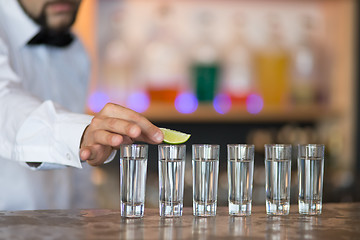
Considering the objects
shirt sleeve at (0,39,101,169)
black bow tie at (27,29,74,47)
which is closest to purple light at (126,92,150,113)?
black bow tie at (27,29,74,47)

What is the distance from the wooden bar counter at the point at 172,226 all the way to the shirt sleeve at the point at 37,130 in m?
0.20

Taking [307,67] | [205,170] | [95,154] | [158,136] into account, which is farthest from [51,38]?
[307,67]

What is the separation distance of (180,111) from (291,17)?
2.59ft

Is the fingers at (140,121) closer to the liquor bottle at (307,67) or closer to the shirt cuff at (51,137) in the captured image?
the shirt cuff at (51,137)

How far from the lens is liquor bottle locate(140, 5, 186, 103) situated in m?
3.13

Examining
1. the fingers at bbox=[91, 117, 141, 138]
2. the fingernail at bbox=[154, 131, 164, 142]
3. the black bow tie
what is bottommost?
the fingernail at bbox=[154, 131, 164, 142]

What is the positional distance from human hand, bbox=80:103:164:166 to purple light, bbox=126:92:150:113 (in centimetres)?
165

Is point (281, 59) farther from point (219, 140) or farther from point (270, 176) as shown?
point (270, 176)

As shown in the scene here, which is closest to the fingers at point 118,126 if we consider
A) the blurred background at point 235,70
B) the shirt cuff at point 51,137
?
the shirt cuff at point 51,137

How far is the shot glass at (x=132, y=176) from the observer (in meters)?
1.18

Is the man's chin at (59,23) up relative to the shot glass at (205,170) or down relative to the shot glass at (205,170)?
up

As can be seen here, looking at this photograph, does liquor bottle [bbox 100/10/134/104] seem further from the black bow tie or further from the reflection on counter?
the black bow tie

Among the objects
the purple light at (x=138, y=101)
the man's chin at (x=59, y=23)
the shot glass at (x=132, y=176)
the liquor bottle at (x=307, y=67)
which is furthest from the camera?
the liquor bottle at (x=307, y=67)

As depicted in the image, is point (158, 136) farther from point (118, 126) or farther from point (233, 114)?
point (233, 114)
